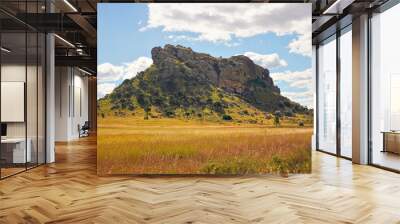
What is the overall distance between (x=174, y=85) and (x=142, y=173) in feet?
5.12

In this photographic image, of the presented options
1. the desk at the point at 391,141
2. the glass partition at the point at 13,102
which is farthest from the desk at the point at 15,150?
the desk at the point at 391,141

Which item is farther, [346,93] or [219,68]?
[346,93]

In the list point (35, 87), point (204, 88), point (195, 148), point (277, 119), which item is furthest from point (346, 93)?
point (35, 87)

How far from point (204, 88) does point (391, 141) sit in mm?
3621

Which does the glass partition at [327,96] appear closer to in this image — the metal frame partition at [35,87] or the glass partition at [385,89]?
the glass partition at [385,89]

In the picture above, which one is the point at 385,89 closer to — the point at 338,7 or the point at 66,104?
the point at 338,7

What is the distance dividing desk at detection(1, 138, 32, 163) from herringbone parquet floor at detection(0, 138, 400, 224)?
303mm

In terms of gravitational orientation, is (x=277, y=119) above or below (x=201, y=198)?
above

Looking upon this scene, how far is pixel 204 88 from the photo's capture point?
6762mm

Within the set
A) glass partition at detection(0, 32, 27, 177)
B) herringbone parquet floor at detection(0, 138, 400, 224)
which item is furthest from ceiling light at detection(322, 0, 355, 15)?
glass partition at detection(0, 32, 27, 177)

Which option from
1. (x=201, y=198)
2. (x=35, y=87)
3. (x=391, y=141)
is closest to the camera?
(x=201, y=198)

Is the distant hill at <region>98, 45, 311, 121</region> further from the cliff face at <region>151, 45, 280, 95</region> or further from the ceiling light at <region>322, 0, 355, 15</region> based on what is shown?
the ceiling light at <region>322, 0, 355, 15</region>

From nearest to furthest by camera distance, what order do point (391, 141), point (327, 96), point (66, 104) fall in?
1. point (391, 141)
2. point (327, 96)
3. point (66, 104)

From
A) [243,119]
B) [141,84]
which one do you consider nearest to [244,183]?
[243,119]
